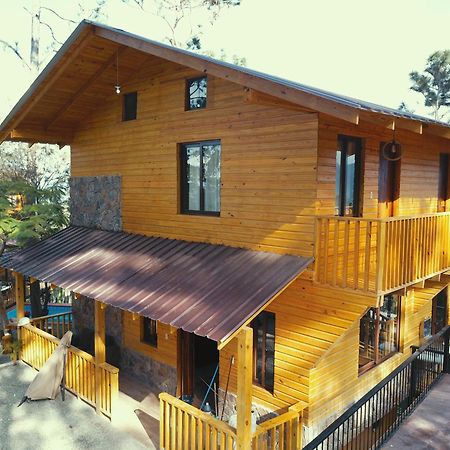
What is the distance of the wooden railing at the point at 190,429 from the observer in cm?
623

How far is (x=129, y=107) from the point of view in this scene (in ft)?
35.0

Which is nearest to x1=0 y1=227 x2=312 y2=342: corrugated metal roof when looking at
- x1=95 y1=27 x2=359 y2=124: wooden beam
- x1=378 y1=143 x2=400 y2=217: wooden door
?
x1=95 y1=27 x2=359 y2=124: wooden beam

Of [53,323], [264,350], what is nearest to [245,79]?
[264,350]

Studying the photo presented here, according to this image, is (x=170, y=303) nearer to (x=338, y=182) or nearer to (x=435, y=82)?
(x=338, y=182)

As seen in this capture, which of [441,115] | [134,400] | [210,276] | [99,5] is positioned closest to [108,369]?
[134,400]

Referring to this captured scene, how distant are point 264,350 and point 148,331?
371 centimetres

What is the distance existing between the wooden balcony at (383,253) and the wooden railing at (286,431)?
217cm

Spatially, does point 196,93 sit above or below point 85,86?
below

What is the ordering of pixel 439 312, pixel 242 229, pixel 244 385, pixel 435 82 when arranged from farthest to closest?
1. pixel 435 82
2. pixel 439 312
3. pixel 242 229
4. pixel 244 385

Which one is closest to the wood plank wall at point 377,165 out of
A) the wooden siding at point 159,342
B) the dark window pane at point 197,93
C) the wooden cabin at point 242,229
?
the wooden cabin at point 242,229

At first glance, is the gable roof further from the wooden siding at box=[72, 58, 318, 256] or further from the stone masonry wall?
the stone masonry wall

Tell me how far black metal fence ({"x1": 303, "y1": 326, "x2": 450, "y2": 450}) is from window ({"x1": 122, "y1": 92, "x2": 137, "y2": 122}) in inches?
311

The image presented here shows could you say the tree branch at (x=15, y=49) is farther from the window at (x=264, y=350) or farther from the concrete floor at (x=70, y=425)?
the window at (x=264, y=350)

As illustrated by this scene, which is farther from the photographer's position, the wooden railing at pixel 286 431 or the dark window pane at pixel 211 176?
the dark window pane at pixel 211 176
